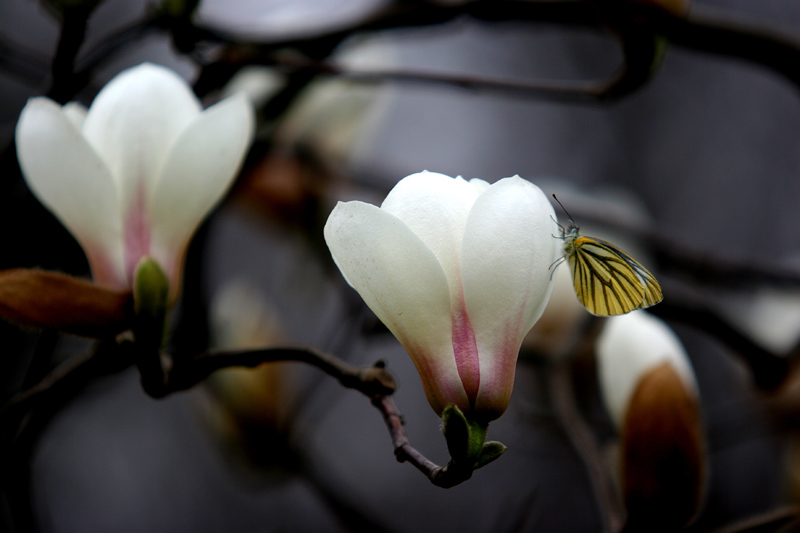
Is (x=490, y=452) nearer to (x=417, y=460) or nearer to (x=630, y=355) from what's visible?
(x=417, y=460)

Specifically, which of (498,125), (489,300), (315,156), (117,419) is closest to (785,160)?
(498,125)

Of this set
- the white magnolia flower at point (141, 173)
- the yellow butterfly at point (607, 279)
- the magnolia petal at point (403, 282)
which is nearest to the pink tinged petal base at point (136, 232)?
the white magnolia flower at point (141, 173)

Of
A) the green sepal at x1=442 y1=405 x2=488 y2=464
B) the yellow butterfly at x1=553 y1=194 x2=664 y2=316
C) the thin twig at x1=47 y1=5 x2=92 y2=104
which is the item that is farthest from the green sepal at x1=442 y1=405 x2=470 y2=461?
the thin twig at x1=47 y1=5 x2=92 y2=104

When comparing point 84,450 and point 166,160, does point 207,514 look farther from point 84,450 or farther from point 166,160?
point 166,160

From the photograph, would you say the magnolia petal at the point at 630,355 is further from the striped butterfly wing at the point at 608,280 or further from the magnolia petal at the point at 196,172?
the magnolia petal at the point at 196,172

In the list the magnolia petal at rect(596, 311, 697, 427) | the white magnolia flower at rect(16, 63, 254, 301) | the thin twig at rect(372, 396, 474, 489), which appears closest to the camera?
the thin twig at rect(372, 396, 474, 489)

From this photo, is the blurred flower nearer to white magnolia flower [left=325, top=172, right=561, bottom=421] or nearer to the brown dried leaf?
white magnolia flower [left=325, top=172, right=561, bottom=421]

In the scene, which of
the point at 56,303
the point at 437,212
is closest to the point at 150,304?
the point at 56,303
